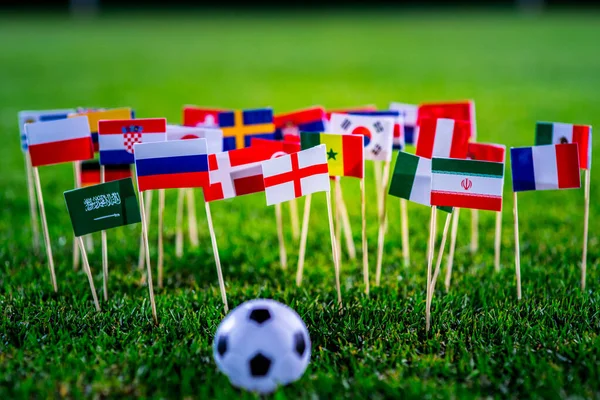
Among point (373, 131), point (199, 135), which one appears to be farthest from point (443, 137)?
point (199, 135)

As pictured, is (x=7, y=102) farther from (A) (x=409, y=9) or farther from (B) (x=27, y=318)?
(A) (x=409, y=9)

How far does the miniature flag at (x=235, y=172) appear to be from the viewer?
4.93 meters

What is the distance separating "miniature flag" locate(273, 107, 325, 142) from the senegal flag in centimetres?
83

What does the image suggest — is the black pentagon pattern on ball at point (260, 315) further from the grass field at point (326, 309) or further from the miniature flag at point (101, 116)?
the miniature flag at point (101, 116)

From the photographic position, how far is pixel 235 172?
5.01m

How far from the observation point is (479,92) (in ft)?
58.0

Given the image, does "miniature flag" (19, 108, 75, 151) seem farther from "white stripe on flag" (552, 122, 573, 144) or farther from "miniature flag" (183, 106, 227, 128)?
"white stripe on flag" (552, 122, 573, 144)

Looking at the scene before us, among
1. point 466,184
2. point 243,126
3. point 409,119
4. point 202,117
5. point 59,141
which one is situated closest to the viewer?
point 466,184

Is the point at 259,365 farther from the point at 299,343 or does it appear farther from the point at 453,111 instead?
the point at 453,111

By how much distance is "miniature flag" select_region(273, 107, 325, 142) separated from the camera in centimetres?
606

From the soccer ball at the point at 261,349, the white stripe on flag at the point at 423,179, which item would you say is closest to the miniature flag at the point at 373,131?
the white stripe on flag at the point at 423,179

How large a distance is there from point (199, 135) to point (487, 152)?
2.40 metres

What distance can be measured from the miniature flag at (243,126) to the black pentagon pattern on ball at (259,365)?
2502mm

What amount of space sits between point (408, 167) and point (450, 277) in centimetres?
143
